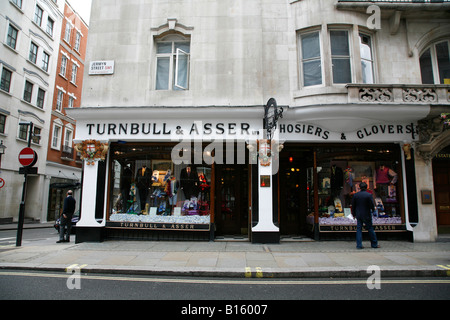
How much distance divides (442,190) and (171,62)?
36.6 ft

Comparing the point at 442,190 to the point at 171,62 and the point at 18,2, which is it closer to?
the point at 171,62

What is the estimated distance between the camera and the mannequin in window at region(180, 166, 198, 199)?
10125mm

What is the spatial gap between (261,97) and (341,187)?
447 centimetres

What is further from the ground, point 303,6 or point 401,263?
point 303,6

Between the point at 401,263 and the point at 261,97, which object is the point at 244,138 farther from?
the point at 401,263

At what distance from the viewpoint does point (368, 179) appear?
33.0ft

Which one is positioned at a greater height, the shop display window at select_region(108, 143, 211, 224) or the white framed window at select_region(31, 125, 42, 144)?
the white framed window at select_region(31, 125, 42, 144)

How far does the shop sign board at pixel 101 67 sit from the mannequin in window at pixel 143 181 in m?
3.72

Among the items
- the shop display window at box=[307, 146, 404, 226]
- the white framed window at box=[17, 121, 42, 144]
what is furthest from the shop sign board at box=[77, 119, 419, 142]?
the white framed window at box=[17, 121, 42, 144]

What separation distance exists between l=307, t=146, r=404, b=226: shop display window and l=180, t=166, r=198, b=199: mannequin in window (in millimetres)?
4348

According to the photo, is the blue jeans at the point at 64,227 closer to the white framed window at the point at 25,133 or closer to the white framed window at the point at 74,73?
the white framed window at the point at 25,133

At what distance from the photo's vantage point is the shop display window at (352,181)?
9.63 metres

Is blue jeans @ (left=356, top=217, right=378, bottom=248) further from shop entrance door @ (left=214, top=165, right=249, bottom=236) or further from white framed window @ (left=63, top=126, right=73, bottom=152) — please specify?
white framed window @ (left=63, top=126, right=73, bottom=152)

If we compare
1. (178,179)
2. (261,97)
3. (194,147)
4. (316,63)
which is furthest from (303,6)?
(178,179)
